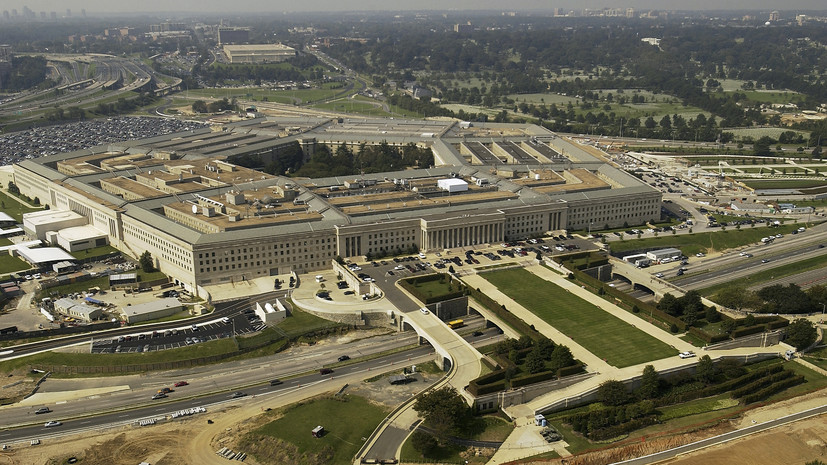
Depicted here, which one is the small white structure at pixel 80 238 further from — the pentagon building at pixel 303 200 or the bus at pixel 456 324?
the bus at pixel 456 324

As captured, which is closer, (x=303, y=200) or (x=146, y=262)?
(x=146, y=262)

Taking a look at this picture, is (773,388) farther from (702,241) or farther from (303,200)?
(303,200)

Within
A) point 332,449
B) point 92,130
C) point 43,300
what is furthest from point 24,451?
point 92,130

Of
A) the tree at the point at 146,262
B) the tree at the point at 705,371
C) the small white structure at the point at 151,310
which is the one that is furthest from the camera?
the tree at the point at 146,262

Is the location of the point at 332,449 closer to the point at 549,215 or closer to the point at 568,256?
the point at 568,256

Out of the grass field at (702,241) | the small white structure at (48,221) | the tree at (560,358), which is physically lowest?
the grass field at (702,241)

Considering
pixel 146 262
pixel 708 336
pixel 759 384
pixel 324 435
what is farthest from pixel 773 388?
pixel 146 262

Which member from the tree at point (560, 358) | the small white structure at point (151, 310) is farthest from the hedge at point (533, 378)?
the small white structure at point (151, 310)
